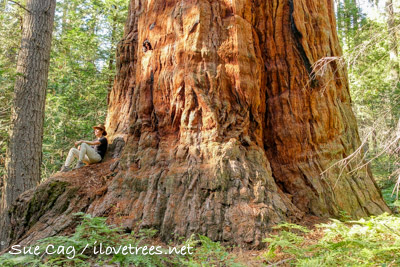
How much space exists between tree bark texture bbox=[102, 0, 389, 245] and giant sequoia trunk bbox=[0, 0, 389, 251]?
0.06 feet

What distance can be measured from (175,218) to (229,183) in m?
0.98

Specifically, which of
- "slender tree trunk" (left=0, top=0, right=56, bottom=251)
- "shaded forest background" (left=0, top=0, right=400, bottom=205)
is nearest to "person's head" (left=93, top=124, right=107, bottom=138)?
"slender tree trunk" (left=0, top=0, right=56, bottom=251)

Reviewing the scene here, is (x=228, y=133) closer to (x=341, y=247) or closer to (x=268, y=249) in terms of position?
(x=268, y=249)

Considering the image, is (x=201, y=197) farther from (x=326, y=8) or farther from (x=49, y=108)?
(x=49, y=108)

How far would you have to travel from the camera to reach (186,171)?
4785 mm

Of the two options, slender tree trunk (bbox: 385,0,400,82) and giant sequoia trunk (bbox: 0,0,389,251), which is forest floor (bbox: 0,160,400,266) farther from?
slender tree trunk (bbox: 385,0,400,82)

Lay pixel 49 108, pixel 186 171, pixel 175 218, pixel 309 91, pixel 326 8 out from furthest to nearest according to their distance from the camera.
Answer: pixel 49 108 → pixel 326 8 → pixel 309 91 → pixel 186 171 → pixel 175 218

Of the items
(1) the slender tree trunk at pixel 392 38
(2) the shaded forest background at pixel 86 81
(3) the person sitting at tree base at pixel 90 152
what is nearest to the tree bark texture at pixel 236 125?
(1) the slender tree trunk at pixel 392 38

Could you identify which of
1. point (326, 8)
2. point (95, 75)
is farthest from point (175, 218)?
point (95, 75)

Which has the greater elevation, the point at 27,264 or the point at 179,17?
the point at 179,17

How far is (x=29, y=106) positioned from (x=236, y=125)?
6.45 metres

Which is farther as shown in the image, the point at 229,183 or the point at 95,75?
the point at 95,75

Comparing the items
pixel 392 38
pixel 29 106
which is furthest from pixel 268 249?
pixel 29 106

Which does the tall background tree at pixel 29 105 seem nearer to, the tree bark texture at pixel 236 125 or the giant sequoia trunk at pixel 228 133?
the giant sequoia trunk at pixel 228 133
